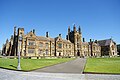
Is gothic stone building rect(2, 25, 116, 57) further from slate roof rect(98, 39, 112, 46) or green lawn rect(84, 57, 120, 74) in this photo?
green lawn rect(84, 57, 120, 74)

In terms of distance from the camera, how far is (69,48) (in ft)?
264

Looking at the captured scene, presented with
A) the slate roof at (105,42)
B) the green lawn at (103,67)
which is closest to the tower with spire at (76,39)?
the slate roof at (105,42)

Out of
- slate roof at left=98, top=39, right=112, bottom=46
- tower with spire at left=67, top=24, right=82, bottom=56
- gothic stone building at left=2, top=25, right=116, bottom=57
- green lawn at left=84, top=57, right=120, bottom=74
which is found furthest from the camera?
slate roof at left=98, top=39, right=112, bottom=46

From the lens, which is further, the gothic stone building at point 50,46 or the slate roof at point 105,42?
the slate roof at point 105,42

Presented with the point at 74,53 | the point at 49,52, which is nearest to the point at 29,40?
the point at 49,52

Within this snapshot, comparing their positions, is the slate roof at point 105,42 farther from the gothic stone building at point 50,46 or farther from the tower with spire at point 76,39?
the tower with spire at point 76,39

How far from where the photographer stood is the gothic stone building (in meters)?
60.2

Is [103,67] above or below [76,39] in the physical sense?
below

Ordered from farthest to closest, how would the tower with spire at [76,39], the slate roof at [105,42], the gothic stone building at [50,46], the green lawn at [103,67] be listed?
the slate roof at [105,42]
the tower with spire at [76,39]
the gothic stone building at [50,46]
the green lawn at [103,67]

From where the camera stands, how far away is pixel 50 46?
70.4 m

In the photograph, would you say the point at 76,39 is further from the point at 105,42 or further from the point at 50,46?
the point at 105,42

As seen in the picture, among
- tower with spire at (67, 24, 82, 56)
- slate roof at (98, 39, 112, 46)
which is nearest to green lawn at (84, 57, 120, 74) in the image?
tower with spire at (67, 24, 82, 56)

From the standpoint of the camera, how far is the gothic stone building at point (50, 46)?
6016 centimetres

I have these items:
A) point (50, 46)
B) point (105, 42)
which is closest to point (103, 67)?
point (50, 46)
